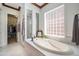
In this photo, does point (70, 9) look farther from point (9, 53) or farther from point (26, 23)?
point (9, 53)

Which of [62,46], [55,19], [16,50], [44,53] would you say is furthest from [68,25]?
[16,50]

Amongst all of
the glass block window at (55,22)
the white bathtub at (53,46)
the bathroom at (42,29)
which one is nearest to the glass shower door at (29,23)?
the bathroom at (42,29)

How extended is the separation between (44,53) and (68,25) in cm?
62

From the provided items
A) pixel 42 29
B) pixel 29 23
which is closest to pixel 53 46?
pixel 42 29

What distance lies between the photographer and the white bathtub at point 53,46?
5.88 feet

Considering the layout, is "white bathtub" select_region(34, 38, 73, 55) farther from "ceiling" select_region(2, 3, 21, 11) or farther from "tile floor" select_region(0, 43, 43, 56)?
"ceiling" select_region(2, 3, 21, 11)

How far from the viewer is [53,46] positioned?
1852 mm

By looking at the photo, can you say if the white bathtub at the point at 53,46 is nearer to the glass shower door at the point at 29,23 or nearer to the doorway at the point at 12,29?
the glass shower door at the point at 29,23

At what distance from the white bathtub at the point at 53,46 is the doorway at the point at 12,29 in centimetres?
39

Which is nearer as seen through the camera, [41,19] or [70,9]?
[70,9]

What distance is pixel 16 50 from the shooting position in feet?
6.20

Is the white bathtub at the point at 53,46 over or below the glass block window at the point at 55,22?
below

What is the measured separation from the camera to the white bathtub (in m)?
1.79

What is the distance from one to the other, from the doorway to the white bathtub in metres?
0.39
